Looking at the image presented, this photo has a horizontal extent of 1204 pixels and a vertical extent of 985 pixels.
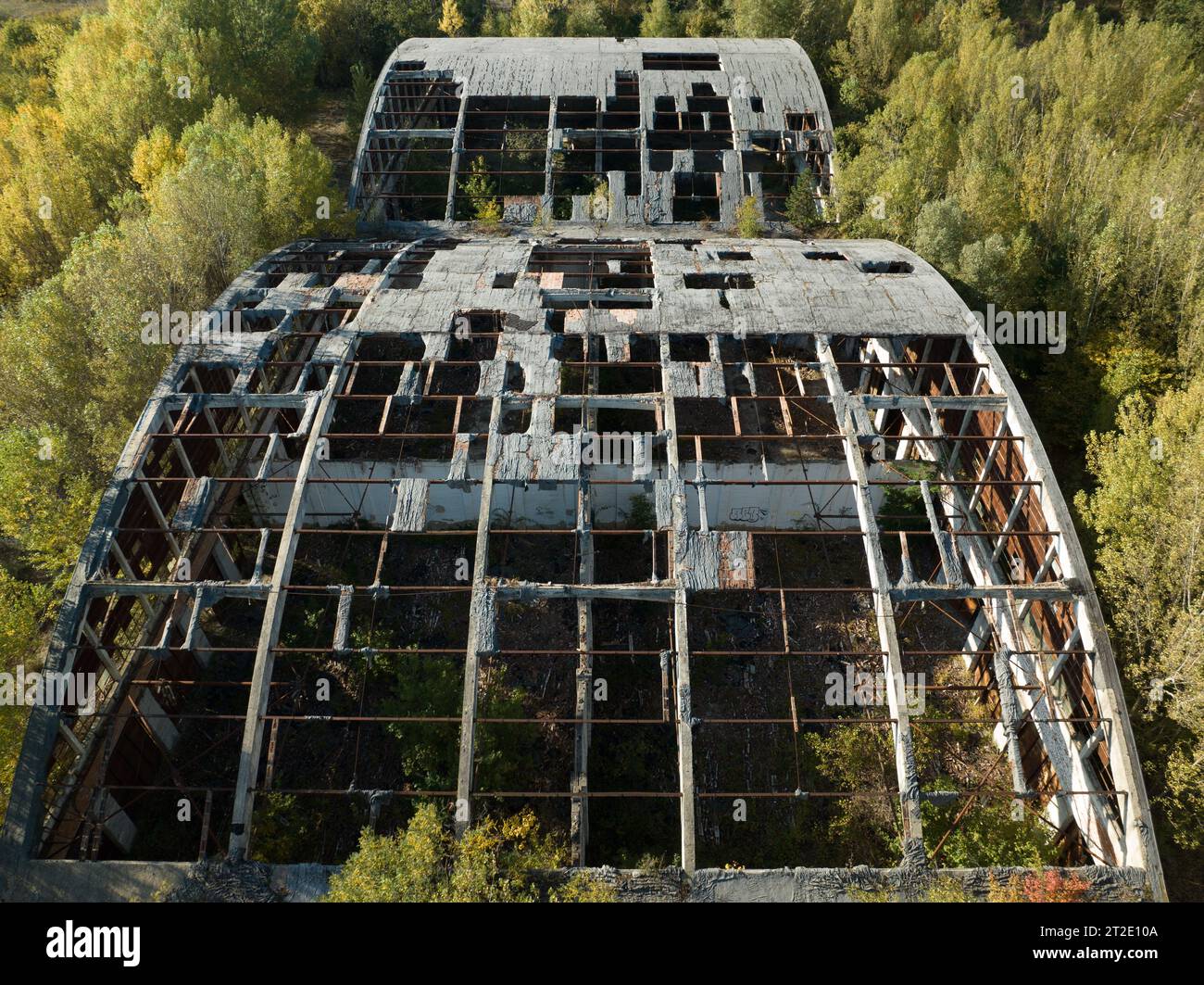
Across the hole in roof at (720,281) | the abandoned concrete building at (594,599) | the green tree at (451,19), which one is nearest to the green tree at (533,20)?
the green tree at (451,19)

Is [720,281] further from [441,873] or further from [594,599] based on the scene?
[441,873]

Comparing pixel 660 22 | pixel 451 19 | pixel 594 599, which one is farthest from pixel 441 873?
pixel 451 19

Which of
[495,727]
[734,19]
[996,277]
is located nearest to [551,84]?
[734,19]

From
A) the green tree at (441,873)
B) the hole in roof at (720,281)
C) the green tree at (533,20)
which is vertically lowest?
the green tree at (441,873)

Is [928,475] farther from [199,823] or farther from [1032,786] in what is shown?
[199,823]

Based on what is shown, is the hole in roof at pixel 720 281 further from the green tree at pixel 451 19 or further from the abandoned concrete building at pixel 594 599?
the green tree at pixel 451 19

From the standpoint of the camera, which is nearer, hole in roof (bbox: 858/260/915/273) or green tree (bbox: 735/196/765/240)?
hole in roof (bbox: 858/260/915/273)

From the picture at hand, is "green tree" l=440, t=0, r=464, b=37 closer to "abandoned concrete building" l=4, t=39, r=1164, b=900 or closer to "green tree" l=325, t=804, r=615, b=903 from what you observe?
"abandoned concrete building" l=4, t=39, r=1164, b=900

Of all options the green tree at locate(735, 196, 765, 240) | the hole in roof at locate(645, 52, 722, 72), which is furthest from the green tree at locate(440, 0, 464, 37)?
the green tree at locate(735, 196, 765, 240)
